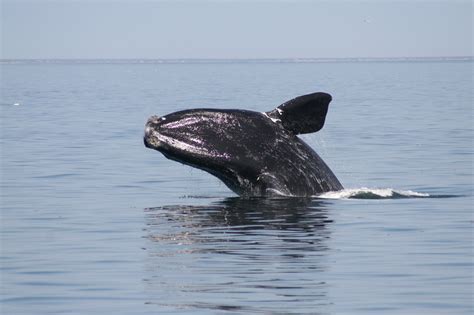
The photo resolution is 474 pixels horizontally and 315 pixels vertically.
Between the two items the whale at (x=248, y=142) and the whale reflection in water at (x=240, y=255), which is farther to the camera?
the whale at (x=248, y=142)

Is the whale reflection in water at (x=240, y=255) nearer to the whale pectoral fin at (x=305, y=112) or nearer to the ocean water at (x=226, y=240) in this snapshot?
the ocean water at (x=226, y=240)

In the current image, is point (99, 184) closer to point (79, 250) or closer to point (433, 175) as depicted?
point (433, 175)

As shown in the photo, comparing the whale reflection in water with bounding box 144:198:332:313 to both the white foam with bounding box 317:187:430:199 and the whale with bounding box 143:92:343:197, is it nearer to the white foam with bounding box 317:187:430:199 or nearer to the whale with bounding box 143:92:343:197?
the whale with bounding box 143:92:343:197

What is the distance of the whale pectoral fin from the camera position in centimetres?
1891

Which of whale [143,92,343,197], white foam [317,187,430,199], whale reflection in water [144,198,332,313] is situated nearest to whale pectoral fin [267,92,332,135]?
whale [143,92,343,197]

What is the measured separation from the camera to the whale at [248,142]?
1912 cm

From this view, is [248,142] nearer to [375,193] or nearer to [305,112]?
[305,112]

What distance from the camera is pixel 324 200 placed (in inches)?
824

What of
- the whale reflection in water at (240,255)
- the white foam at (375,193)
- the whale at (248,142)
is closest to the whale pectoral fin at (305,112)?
the whale at (248,142)

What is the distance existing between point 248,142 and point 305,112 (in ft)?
3.43

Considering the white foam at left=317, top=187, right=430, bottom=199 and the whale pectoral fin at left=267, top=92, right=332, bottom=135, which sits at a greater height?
the whale pectoral fin at left=267, top=92, right=332, bottom=135

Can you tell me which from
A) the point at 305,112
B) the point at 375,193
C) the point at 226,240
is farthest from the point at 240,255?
the point at 375,193

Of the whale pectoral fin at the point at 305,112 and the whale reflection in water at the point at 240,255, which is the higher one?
the whale pectoral fin at the point at 305,112

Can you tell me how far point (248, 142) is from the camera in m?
19.6
